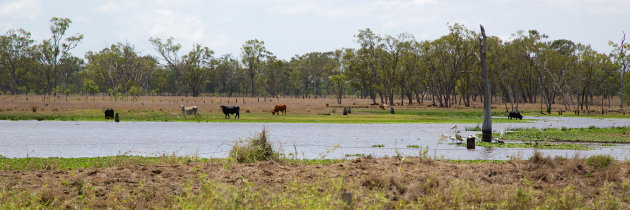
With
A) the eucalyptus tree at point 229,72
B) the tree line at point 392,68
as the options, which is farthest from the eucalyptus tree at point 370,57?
the eucalyptus tree at point 229,72

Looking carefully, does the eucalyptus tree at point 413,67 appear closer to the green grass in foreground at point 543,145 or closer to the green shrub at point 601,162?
the green grass in foreground at point 543,145

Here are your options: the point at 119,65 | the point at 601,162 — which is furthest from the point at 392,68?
the point at 601,162

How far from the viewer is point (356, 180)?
12.6 meters

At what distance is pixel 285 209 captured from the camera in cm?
1020

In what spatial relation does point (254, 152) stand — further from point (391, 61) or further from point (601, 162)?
point (391, 61)

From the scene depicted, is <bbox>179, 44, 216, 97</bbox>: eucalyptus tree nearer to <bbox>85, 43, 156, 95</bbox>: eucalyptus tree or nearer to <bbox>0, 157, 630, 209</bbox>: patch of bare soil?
<bbox>85, 43, 156, 95</bbox>: eucalyptus tree

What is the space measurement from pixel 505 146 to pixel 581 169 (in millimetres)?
11861

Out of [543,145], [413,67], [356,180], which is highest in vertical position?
[413,67]

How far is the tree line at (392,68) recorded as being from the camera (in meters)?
97.8

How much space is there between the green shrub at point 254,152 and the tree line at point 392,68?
5776cm

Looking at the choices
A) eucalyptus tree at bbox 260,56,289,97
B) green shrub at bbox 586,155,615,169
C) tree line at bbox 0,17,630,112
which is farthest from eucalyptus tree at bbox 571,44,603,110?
green shrub at bbox 586,155,615,169

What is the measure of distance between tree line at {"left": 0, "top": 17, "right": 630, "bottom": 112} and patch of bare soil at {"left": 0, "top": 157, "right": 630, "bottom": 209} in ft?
190

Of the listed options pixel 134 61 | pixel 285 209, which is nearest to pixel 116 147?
pixel 285 209

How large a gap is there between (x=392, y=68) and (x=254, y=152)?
9182 cm
